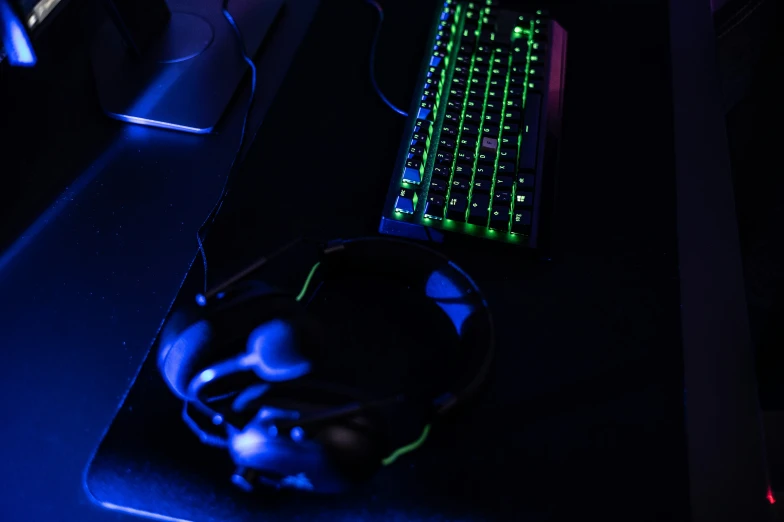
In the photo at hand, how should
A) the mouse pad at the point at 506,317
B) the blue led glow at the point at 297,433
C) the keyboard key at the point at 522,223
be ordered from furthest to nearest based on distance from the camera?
the keyboard key at the point at 522,223
the mouse pad at the point at 506,317
the blue led glow at the point at 297,433

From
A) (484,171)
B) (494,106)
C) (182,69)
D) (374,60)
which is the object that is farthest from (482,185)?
(182,69)

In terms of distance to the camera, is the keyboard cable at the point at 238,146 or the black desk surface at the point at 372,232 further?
the keyboard cable at the point at 238,146

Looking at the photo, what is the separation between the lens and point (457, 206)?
0.59 meters

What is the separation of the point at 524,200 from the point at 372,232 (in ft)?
0.52

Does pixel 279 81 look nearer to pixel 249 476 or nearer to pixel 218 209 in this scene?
pixel 218 209

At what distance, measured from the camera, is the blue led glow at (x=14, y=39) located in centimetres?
49

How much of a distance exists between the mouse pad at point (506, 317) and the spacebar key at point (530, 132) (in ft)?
0.19

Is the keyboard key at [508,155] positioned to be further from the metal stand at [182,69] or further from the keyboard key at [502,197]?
the metal stand at [182,69]

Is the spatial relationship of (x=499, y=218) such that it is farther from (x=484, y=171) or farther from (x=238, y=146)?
(x=238, y=146)

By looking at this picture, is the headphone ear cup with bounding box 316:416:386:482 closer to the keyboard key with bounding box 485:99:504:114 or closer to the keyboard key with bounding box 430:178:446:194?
the keyboard key with bounding box 430:178:446:194

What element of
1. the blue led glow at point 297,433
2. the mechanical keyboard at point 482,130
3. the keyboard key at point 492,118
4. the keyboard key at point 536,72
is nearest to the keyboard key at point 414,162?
the mechanical keyboard at point 482,130

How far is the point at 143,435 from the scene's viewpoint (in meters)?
0.49

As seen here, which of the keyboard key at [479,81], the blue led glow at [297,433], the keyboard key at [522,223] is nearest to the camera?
the blue led glow at [297,433]

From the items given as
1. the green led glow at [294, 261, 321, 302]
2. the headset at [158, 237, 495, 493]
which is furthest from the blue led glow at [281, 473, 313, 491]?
the green led glow at [294, 261, 321, 302]
